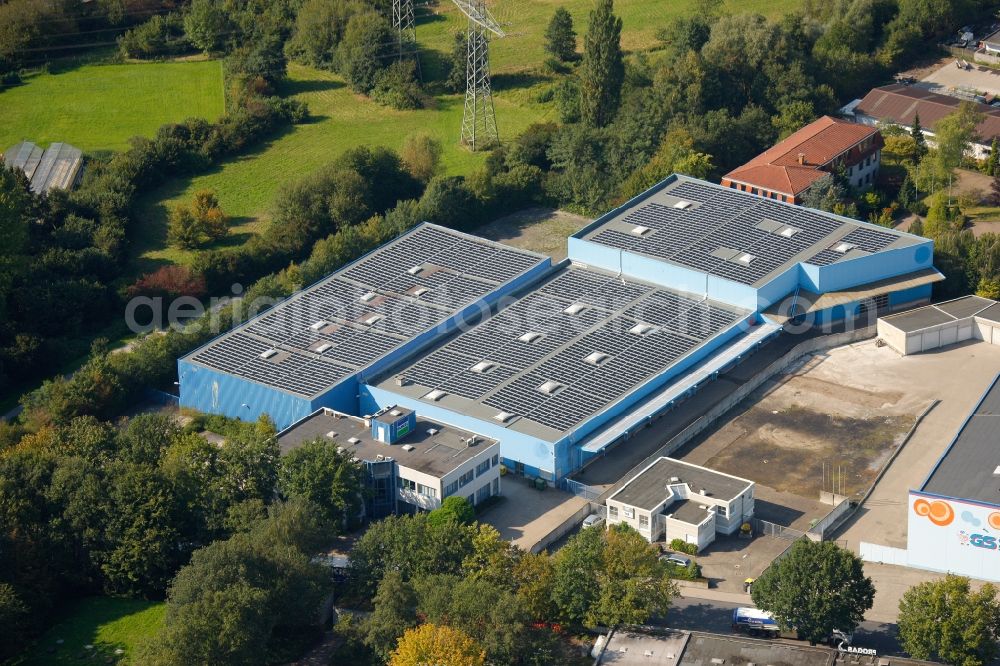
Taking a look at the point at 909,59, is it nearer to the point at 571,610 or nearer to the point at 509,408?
the point at 509,408

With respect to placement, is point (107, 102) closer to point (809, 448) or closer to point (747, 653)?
point (809, 448)

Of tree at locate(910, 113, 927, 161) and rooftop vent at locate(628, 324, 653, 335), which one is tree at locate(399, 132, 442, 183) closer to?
rooftop vent at locate(628, 324, 653, 335)

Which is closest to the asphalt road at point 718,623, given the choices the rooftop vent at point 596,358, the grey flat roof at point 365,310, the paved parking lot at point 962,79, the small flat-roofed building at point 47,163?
the rooftop vent at point 596,358

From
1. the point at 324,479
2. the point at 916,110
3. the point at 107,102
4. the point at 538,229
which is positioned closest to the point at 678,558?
the point at 324,479

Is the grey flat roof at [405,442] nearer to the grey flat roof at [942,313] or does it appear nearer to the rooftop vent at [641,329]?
the rooftop vent at [641,329]

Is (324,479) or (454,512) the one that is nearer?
(454,512)

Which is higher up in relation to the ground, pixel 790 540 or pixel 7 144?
pixel 7 144

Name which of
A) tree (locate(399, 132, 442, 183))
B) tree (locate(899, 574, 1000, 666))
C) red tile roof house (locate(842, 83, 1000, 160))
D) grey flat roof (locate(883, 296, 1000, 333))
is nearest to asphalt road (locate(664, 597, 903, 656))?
tree (locate(899, 574, 1000, 666))

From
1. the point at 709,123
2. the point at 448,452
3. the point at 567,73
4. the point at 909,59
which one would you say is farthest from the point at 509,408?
the point at 909,59
